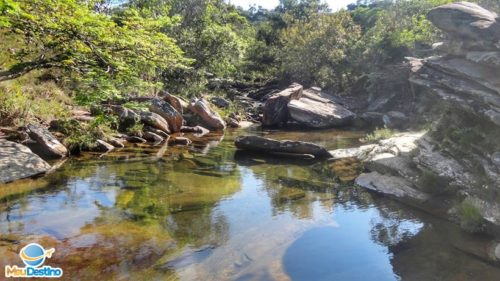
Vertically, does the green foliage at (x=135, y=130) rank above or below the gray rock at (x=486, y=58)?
below

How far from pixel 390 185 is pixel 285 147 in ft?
19.3

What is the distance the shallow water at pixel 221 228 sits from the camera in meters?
7.93

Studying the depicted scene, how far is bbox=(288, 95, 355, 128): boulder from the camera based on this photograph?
28.1 m

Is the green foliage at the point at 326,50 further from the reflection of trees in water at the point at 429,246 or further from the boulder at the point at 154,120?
the reflection of trees in water at the point at 429,246

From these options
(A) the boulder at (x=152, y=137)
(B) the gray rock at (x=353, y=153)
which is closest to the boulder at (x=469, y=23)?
(B) the gray rock at (x=353, y=153)

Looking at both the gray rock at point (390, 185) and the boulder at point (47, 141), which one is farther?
the boulder at point (47, 141)

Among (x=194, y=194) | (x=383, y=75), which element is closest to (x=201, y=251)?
(x=194, y=194)

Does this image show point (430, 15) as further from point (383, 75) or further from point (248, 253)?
point (383, 75)

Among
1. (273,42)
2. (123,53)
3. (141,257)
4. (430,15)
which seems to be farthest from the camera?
(273,42)

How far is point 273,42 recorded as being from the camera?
159 ft

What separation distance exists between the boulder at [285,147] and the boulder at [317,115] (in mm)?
9696

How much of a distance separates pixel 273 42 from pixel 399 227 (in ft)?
132

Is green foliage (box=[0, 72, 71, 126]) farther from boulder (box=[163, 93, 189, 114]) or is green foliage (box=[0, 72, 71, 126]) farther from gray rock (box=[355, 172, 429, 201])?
gray rock (box=[355, 172, 429, 201])

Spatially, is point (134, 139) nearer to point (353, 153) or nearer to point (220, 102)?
point (353, 153)
